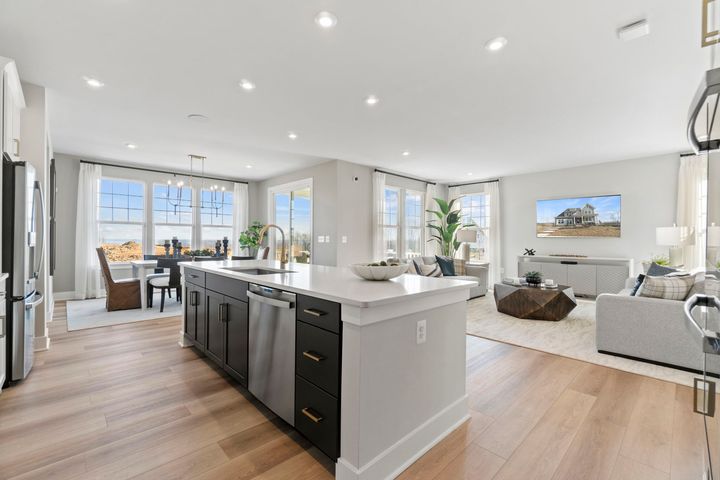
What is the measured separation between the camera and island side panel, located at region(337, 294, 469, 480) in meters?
1.42

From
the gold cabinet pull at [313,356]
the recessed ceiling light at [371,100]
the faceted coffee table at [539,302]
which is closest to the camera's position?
the gold cabinet pull at [313,356]

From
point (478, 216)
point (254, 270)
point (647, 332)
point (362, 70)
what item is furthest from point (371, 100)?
point (478, 216)

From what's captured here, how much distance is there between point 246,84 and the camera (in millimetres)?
3031

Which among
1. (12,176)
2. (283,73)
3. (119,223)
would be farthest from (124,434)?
(119,223)

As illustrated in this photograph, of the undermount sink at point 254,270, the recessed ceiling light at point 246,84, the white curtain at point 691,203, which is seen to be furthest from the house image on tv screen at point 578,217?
the recessed ceiling light at point 246,84

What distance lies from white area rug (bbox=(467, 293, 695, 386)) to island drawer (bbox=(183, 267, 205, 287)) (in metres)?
2.93

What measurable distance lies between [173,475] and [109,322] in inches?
144

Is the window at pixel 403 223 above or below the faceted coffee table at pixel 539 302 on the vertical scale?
above

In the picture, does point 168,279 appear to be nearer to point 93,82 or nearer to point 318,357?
point 93,82

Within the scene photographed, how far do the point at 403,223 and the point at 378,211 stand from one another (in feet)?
3.35

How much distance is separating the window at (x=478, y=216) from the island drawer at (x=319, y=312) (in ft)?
22.4

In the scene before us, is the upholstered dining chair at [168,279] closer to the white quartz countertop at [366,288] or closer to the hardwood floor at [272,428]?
the hardwood floor at [272,428]

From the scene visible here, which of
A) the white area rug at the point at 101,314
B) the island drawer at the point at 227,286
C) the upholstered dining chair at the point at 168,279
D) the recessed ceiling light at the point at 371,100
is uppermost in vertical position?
the recessed ceiling light at the point at 371,100

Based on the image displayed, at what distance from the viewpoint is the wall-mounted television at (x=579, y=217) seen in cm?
609
